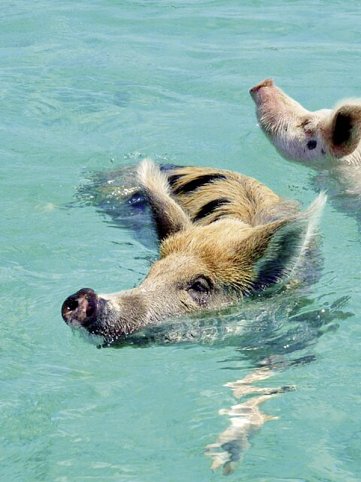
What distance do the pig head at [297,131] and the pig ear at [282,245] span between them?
10.5ft

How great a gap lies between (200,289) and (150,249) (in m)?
1.48

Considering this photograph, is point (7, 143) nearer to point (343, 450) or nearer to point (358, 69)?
point (358, 69)

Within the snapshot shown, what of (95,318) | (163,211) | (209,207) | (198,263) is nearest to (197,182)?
(209,207)

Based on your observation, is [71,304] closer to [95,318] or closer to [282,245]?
[95,318]

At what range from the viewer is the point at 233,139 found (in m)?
12.2

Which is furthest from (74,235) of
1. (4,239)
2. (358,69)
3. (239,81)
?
(358,69)

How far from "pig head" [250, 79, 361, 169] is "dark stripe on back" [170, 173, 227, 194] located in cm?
167

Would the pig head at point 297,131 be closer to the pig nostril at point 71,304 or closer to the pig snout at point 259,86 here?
the pig snout at point 259,86

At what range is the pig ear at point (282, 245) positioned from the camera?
293 inches

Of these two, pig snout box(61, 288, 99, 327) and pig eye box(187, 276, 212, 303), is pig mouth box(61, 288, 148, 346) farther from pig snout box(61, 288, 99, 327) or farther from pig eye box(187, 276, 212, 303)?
pig eye box(187, 276, 212, 303)

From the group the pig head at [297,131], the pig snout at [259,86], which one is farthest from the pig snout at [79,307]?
the pig snout at [259,86]

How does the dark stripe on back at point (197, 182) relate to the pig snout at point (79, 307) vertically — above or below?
above

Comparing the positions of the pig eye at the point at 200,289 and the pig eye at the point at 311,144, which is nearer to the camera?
the pig eye at the point at 200,289

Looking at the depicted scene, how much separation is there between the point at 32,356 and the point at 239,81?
732 centimetres
